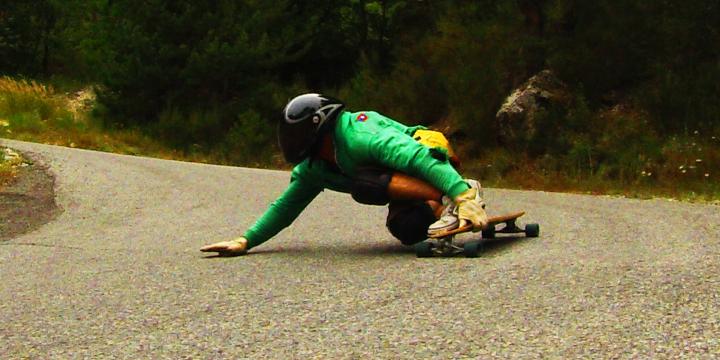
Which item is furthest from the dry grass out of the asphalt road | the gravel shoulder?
the asphalt road

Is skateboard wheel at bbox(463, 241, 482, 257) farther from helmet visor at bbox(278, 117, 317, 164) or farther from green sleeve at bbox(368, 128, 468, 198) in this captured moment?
helmet visor at bbox(278, 117, 317, 164)

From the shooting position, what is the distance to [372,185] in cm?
648

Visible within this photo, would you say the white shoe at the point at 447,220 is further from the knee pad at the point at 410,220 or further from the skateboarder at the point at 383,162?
the knee pad at the point at 410,220

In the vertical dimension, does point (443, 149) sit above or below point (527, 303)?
above

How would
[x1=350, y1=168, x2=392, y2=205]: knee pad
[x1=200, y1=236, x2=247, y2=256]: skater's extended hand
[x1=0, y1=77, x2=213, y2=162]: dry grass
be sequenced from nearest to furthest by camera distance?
[x1=350, y1=168, x2=392, y2=205]: knee pad → [x1=200, y1=236, x2=247, y2=256]: skater's extended hand → [x1=0, y1=77, x2=213, y2=162]: dry grass

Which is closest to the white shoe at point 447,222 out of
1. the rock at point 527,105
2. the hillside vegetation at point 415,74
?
the hillside vegetation at point 415,74

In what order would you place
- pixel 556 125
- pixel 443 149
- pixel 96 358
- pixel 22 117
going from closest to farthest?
pixel 96 358, pixel 443 149, pixel 556 125, pixel 22 117

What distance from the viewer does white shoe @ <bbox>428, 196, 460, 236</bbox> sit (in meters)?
6.10

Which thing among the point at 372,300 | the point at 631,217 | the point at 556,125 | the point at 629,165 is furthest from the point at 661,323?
the point at 556,125

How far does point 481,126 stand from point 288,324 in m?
19.0

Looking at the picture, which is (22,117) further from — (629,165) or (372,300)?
(372,300)

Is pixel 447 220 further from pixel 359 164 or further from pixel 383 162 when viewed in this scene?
pixel 359 164

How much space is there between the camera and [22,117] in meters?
26.7

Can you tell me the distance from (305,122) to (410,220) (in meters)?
0.93
